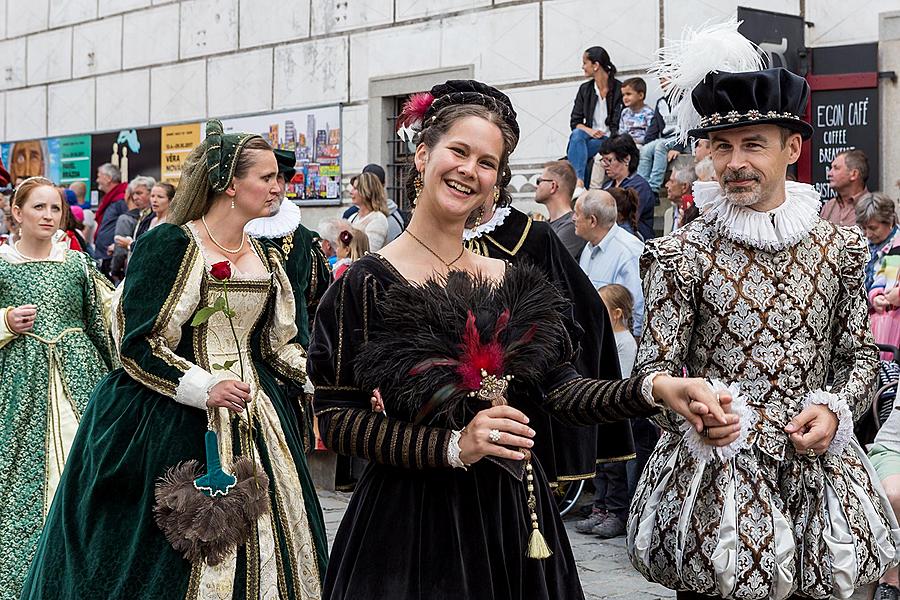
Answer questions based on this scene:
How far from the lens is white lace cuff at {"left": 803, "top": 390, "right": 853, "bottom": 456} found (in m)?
3.34

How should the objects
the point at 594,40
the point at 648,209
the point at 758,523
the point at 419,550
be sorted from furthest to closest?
1. the point at 594,40
2. the point at 648,209
3. the point at 758,523
4. the point at 419,550

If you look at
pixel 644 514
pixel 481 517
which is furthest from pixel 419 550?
pixel 644 514

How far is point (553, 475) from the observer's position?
4133 mm

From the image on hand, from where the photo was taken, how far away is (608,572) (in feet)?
20.6

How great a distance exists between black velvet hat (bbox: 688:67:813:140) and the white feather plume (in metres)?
0.08

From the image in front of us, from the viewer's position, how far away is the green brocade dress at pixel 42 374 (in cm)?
555

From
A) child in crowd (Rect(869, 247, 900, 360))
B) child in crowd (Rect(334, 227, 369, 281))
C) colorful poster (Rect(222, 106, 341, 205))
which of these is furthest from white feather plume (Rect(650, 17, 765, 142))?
colorful poster (Rect(222, 106, 341, 205))

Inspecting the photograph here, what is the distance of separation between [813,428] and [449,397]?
3.71 feet

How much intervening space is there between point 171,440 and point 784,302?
6.90ft

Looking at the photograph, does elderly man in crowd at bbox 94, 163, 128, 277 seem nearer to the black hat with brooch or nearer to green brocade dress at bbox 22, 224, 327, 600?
green brocade dress at bbox 22, 224, 327, 600

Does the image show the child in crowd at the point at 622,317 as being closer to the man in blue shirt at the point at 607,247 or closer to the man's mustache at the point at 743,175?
the man in blue shirt at the point at 607,247

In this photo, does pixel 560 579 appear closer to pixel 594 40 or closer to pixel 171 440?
pixel 171 440

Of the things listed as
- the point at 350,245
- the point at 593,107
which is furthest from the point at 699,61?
the point at 593,107

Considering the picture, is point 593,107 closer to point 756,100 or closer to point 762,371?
point 756,100
